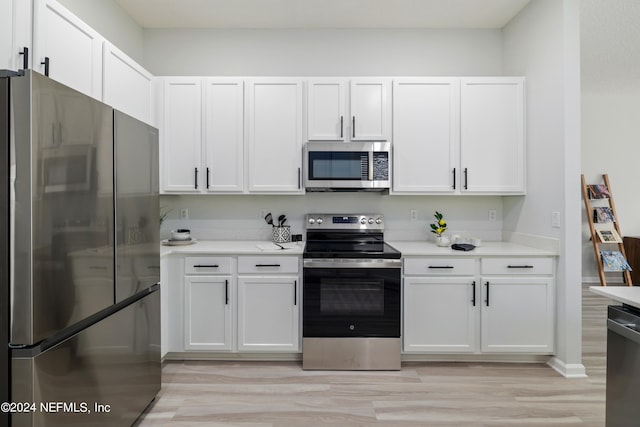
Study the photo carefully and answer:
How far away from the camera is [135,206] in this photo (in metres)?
1.90

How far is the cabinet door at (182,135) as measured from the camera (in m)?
3.07

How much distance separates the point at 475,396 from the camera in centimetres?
235

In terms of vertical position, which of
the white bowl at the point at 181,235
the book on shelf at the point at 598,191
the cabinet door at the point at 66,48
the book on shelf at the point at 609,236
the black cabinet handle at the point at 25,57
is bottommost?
the book on shelf at the point at 609,236

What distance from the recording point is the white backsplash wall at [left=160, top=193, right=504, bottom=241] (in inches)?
135

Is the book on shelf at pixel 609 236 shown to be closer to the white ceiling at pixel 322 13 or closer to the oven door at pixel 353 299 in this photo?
the white ceiling at pixel 322 13

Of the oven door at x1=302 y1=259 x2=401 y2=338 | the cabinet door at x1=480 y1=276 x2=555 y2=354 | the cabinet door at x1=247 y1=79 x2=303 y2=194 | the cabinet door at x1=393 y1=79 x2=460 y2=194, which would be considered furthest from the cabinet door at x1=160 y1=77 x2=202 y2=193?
the cabinet door at x1=480 y1=276 x2=555 y2=354

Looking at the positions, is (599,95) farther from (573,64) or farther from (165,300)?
(165,300)

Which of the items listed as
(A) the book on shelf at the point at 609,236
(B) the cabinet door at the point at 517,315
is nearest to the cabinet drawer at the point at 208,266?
(B) the cabinet door at the point at 517,315

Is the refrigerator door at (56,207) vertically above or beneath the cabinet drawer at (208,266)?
above

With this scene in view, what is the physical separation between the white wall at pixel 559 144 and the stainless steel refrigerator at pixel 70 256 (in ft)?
9.23

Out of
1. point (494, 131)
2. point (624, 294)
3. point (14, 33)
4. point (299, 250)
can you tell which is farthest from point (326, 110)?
point (624, 294)

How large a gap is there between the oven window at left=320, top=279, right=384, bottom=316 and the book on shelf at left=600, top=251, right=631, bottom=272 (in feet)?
12.7

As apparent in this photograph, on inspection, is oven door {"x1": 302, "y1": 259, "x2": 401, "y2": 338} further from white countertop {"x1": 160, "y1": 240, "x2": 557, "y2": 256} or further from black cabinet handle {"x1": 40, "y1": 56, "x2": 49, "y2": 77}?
black cabinet handle {"x1": 40, "y1": 56, "x2": 49, "y2": 77}

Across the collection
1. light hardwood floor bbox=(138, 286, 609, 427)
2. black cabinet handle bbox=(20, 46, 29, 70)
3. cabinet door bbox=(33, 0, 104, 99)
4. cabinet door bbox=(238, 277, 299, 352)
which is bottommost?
light hardwood floor bbox=(138, 286, 609, 427)
